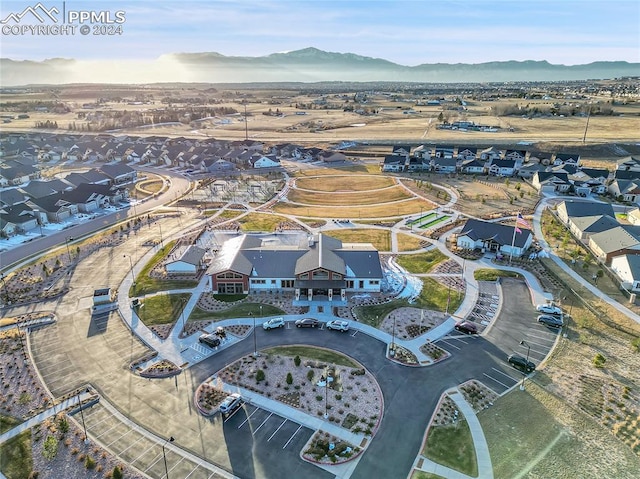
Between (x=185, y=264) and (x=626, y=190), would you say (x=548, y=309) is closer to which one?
(x=185, y=264)

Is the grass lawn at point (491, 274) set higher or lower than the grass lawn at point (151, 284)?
higher

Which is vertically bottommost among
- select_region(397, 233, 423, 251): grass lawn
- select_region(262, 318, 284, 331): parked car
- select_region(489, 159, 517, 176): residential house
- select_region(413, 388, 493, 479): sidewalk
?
select_region(413, 388, 493, 479): sidewalk

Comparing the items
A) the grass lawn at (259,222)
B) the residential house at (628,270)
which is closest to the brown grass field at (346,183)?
the grass lawn at (259,222)

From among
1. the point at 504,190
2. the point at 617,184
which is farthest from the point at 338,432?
the point at 617,184

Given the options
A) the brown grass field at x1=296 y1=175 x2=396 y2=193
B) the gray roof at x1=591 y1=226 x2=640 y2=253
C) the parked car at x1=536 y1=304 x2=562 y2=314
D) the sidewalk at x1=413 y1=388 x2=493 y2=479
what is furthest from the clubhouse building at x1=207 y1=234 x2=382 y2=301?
the brown grass field at x1=296 y1=175 x2=396 y2=193

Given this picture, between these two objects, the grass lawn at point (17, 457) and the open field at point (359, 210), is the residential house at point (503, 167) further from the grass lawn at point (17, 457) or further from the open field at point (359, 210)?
the grass lawn at point (17, 457)

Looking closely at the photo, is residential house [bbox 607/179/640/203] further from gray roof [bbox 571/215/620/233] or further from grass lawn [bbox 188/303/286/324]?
grass lawn [bbox 188/303/286/324]

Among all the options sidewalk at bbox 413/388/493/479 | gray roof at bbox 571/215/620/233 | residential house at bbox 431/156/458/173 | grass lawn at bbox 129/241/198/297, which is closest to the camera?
sidewalk at bbox 413/388/493/479

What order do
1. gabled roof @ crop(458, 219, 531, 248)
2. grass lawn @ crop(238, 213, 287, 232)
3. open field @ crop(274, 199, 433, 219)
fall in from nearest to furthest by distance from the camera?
gabled roof @ crop(458, 219, 531, 248) → grass lawn @ crop(238, 213, 287, 232) → open field @ crop(274, 199, 433, 219)
